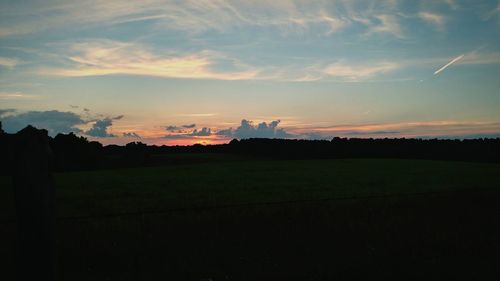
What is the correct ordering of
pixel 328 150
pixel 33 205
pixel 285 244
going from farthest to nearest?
pixel 328 150
pixel 285 244
pixel 33 205

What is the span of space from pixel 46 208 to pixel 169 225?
449 cm

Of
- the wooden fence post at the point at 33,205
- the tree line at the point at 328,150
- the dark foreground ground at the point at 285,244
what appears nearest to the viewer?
the wooden fence post at the point at 33,205

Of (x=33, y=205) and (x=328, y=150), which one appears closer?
(x=33, y=205)

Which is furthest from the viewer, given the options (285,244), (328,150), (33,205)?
(328,150)

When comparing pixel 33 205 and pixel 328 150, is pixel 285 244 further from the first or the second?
pixel 328 150

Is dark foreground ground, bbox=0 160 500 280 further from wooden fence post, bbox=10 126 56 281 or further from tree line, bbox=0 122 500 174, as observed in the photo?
tree line, bbox=0 122 500 174

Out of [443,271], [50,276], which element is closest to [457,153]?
[443,271]

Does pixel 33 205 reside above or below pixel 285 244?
above

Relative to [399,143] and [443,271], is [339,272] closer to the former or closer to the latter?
[443,271]

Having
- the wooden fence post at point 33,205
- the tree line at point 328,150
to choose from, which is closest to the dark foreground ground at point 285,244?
the wooden fence post at point 33,205

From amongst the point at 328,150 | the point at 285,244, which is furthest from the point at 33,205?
the point at 328,150

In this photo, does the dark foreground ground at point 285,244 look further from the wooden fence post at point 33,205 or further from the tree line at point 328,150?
the tree line at point 328,150

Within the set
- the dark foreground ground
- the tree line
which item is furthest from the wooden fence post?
the tree line

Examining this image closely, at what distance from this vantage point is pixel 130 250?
21.3 feet
